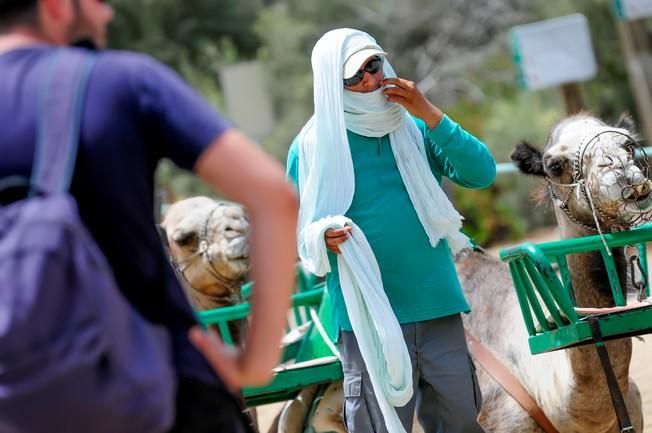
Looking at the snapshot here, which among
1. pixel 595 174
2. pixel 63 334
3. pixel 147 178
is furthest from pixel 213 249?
pixel 63 334

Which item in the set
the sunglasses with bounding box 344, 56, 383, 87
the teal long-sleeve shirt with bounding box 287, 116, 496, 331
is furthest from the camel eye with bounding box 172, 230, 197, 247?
the sunglasses with bounding box 344, 56, 383, 87

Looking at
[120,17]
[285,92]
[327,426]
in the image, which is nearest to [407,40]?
[285,92]

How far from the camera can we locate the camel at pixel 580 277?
526 centimetres

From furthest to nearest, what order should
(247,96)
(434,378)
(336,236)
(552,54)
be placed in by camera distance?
(247,96)
(552,54)
(434,378)
(336,236)

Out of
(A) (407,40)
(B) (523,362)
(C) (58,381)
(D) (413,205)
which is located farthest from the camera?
(A) (407,40)

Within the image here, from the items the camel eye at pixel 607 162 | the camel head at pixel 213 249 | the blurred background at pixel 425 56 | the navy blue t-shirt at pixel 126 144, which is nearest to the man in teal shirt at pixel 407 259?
the camel eye at pixel 607 162

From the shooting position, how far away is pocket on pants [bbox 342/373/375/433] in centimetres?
511

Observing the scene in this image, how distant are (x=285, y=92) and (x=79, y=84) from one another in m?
25.8

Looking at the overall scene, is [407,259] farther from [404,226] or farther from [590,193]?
[590,193]

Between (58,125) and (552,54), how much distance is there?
11.2 metres

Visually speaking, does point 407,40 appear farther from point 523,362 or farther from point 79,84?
point 79,84

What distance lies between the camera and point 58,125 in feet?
8.27

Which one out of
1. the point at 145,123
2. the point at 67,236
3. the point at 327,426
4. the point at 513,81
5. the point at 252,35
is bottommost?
the point at 327,426

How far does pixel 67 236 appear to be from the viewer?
94.9 inches
